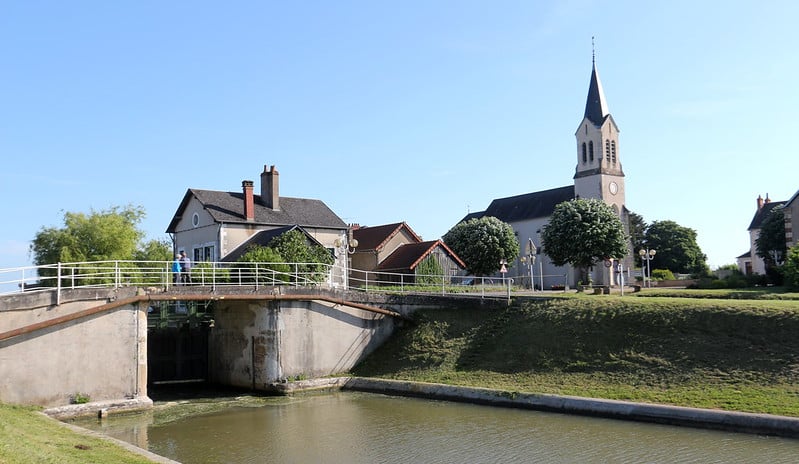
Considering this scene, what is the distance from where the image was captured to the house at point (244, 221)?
40.0 m

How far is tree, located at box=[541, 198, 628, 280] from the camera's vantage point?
54.0 m

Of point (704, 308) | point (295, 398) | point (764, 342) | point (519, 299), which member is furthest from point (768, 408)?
point (295, 398)

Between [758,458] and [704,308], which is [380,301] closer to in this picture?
[704,308]

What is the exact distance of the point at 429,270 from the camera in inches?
1718

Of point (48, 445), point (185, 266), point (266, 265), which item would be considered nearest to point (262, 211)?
A: point (266, 265)

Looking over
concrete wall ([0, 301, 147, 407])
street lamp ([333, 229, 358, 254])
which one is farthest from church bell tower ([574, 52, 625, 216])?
concrete wall ([0, 301, 147, 407])

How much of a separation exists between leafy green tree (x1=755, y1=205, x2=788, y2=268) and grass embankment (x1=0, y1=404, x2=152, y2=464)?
2223 inches

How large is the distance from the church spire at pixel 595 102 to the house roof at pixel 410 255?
125 ft

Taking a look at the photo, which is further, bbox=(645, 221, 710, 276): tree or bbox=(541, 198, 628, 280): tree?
bbox=(645, 221, 710, 276): tree

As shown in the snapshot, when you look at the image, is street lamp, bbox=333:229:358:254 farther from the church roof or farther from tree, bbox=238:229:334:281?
the church roof

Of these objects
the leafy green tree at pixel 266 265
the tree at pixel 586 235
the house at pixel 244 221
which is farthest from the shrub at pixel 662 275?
the leafy green tree at pixel 266 265

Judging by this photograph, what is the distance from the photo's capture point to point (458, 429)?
1897 centimetres

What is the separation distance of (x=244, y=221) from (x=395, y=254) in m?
10.6

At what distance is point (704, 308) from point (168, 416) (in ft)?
60.3
